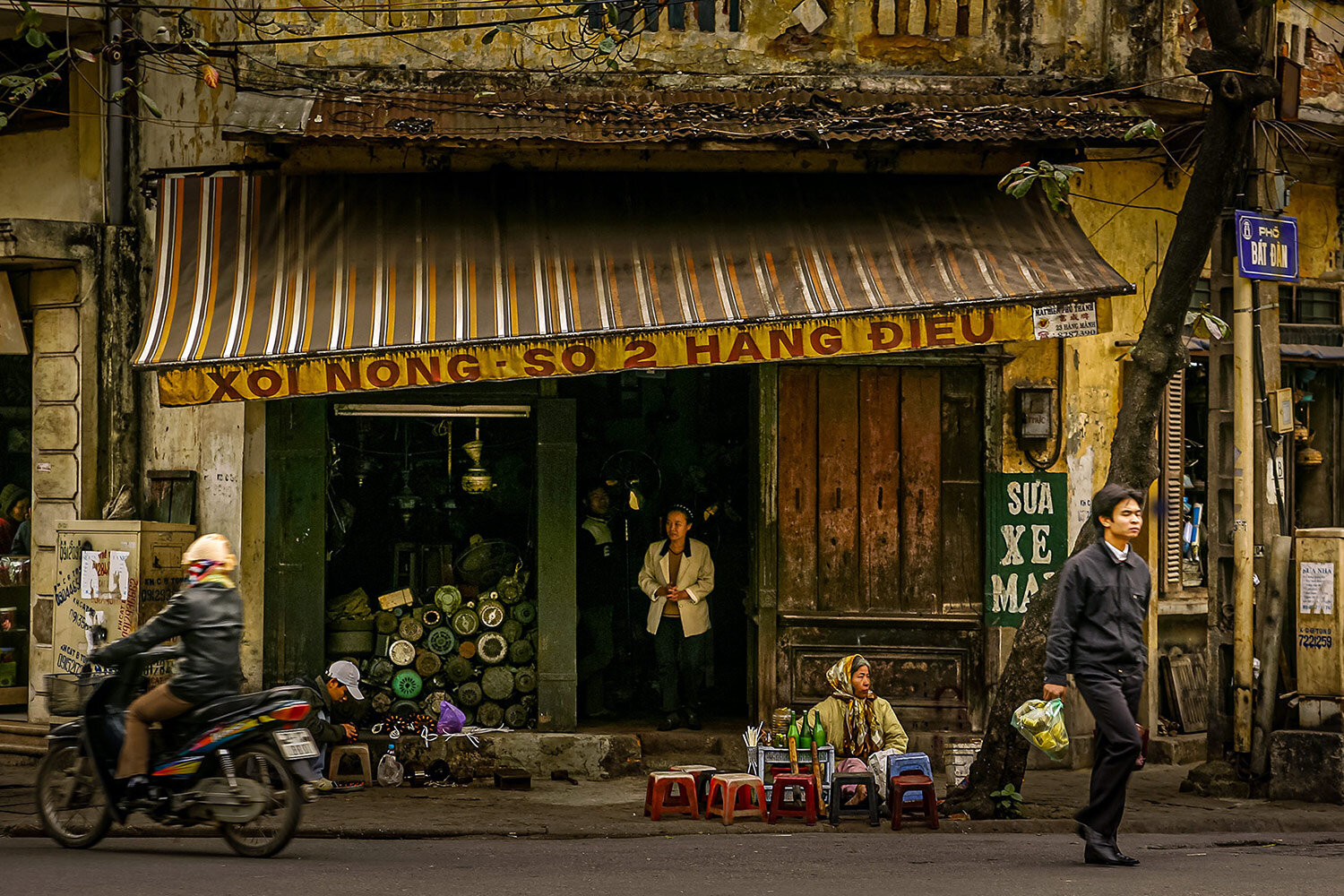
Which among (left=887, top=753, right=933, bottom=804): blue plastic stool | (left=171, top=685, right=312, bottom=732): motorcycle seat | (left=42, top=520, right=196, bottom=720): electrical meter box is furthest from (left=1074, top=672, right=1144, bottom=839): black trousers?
(left=42, top=520, right=196, bottom=720): electrical meter box

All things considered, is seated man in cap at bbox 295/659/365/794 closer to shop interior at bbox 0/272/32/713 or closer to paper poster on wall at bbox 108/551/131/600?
paper poster on wall at bbox 108/551/131/600

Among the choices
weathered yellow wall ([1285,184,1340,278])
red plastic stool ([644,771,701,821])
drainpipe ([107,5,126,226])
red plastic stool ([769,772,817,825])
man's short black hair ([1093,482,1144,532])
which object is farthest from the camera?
weathered yellow wall ([1285,184,1340,278])

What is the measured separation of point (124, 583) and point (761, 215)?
5076mm

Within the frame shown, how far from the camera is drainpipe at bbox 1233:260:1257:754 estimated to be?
31.1 ft

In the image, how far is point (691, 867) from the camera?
22.1ft

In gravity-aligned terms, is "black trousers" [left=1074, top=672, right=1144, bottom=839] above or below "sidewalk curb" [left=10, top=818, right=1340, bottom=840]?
above

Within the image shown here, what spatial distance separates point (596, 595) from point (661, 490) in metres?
1.06

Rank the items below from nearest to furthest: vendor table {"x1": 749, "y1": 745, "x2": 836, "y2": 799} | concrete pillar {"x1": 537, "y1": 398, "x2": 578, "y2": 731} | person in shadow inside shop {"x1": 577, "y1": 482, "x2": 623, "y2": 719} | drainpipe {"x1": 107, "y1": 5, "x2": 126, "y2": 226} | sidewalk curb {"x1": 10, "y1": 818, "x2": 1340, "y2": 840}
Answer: sidewalk curb {"x1": 10, "y1": 818, "x2": 1340, "y2": 840}
vendor table {"x1": 749, "y1": 745, "x2": 836, "y2": 799}
drainpipe {"x1": 107, "y1": 5, "x2": 126, "y2": 226}
concrete pillar {"x1": 537, "y1": 398, "x2": 578, "y2": 731}
person in shadow inside shop {"x1": 577, "y1": 482, "x2": 623, "y2": 719}

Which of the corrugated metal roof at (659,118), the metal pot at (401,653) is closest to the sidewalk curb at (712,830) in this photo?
the metal pot at (401,653)

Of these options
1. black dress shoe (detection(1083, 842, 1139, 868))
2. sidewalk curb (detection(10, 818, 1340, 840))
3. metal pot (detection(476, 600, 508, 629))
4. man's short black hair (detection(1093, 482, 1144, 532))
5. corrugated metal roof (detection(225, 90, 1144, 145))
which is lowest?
sidewalk curb (detection(10, 818, 1340, 840))

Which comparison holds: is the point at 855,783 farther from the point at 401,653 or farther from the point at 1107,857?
the point at 401,653

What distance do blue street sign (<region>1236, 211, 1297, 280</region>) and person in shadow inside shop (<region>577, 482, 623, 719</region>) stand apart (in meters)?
5.22

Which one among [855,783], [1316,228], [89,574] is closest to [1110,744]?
[855,783]

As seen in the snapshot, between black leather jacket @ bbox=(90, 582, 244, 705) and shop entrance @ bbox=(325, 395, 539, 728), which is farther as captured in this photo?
shop entrance @ bbox=(325, 395, 539, 728)
